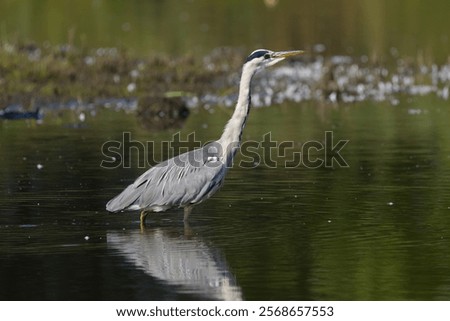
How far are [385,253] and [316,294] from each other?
6.16 ft

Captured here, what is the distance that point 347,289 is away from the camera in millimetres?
9961

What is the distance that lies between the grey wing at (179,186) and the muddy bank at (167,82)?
32.0ft

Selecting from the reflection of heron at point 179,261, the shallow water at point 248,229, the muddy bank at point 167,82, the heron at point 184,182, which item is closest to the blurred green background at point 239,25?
the muddy bank at point 167,82

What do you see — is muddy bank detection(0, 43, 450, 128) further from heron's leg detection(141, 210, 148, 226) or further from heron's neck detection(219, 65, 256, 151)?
heron's leg detection(141, 210, 148, 226)

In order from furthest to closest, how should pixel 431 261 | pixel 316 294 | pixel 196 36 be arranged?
pixel 196 36 < pixel 431 261 < pixel 316 294

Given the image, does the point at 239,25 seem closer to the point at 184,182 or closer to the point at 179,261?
the point at 184,182

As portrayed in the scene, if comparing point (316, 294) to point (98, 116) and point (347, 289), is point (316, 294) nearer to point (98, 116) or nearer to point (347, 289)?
point (347, 289)

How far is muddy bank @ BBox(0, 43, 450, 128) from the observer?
2512 centimetres

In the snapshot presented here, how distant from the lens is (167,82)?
27797 millimetres

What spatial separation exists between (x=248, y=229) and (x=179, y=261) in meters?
1.59

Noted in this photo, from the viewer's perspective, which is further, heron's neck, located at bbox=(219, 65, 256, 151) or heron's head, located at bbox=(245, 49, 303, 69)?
heron's head, located at bbox=(245, 49, 303, 69)

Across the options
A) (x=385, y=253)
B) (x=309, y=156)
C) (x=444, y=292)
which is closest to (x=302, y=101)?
(x=309, y=156)

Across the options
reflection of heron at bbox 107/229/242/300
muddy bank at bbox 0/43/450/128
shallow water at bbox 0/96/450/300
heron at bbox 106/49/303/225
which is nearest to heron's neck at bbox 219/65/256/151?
heron at bbox 106/49/303/225

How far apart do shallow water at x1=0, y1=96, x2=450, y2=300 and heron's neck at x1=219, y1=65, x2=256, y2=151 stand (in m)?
0.84
